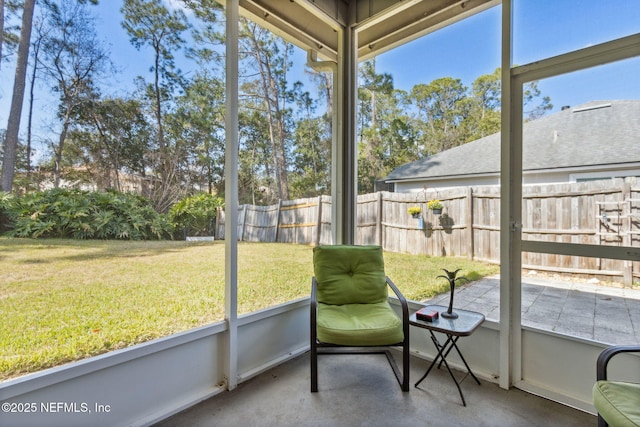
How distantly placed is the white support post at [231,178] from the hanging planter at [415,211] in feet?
5.09

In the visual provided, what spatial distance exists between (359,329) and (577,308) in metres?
1.42

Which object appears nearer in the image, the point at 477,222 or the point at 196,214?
the point at 196,214

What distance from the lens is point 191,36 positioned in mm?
1981

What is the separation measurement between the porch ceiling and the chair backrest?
1.93 meters

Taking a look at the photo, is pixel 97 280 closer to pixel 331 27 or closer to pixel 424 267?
pixel 424 267

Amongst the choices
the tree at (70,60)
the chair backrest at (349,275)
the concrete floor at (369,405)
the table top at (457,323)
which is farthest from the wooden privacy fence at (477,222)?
the tree at (70,60)

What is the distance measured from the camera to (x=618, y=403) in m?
1.15

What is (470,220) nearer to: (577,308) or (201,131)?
(577,308)

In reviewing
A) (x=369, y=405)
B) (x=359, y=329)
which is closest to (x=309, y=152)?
Result: (x=359, y=329)

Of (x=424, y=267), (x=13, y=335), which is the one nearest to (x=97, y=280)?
(x=13, y=335)

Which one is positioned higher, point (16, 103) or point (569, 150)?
point (16, 103)

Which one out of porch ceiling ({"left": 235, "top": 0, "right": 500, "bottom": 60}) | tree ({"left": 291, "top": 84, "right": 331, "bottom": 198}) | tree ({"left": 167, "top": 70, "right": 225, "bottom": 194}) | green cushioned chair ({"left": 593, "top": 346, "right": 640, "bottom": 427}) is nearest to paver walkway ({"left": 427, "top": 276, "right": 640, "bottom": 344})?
green cushioned chair ({"left": 593, "top": 346, "right": 640, "bottom": 427})

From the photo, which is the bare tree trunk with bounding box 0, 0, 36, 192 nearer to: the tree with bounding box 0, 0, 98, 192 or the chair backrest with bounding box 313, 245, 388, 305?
the tree with bounding box 0, 0, 98, 192

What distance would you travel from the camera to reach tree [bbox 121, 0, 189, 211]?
1.74 metres
